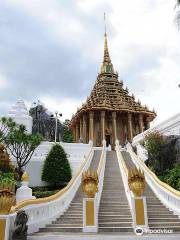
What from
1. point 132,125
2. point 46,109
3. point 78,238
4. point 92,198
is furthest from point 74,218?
point 46,109

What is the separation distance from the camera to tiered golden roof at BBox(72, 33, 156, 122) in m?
41.7

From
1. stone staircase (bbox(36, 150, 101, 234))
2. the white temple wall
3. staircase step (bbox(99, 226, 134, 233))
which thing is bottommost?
staircase step (bbox(99, 226, 134, 233))

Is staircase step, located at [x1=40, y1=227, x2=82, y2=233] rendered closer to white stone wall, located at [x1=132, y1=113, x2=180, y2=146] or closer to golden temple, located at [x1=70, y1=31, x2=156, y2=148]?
white stone wall, located at [x1=132, y1=113, x2=180, y2=146]

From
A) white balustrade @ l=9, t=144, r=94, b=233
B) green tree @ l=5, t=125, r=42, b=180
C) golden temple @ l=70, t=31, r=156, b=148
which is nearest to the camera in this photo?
white balustrade @ l=9, t=144, r=94, b=233

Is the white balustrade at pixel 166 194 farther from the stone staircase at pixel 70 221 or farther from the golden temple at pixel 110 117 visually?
the golden temple at pixel 110 117

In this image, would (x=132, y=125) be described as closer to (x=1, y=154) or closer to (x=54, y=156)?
(x=54, y=156)

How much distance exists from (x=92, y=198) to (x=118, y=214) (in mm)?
1815

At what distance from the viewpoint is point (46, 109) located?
50.1 m

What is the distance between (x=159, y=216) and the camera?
35.2 feet

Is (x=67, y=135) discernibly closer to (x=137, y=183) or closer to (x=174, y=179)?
(x=174, y=179)

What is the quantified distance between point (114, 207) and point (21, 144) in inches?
402

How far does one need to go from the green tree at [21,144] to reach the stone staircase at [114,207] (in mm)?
5525

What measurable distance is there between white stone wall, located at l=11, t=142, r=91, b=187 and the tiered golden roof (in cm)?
1689

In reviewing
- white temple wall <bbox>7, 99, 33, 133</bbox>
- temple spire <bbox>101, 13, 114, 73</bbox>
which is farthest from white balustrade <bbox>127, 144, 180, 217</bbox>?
temple spire <bbox>101, 13, 114, 73</bbox>
